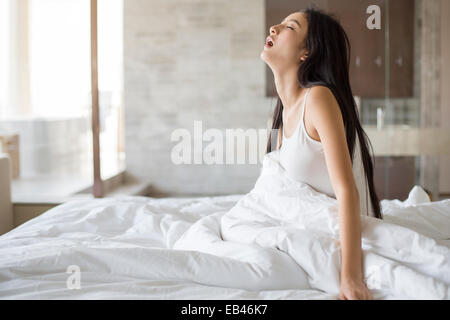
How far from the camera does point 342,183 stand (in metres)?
1.08

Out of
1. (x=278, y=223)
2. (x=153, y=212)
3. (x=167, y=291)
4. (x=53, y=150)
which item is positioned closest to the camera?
(x=167, y=291)

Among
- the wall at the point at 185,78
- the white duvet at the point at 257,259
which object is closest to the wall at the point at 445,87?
the wall at the point at 185,78

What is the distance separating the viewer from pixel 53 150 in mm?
3916

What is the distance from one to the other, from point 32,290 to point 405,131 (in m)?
3.20

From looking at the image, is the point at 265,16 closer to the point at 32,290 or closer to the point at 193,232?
the point at 193,232

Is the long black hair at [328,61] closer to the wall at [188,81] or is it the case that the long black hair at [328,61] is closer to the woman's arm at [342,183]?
the woman's arm at [342,183]

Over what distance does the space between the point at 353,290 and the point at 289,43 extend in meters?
0.72

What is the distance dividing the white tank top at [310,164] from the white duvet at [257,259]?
0.11 ft

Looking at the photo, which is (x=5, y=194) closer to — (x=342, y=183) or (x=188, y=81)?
(x=188, y=81)

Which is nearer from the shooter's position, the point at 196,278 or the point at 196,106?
the point at 196,278

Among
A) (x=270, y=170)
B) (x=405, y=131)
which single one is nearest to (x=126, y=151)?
(x=405, y=131)

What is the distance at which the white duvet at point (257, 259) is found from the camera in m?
0.99

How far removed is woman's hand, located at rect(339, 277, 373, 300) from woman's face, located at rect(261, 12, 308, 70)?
0.65 m

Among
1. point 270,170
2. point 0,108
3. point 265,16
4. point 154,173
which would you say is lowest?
point 154,173
